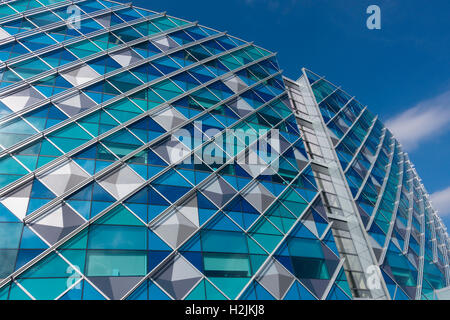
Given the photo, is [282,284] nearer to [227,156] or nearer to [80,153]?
[227,156]

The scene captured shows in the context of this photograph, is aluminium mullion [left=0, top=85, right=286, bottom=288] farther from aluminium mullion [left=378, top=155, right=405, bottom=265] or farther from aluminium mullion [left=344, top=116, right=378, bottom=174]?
aluminium mullion [left=344, top=116, right=378, bottom=174]

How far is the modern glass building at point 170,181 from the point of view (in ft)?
34.4

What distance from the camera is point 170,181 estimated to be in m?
13.3

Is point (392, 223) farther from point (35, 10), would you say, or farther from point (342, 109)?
point (35, 10)

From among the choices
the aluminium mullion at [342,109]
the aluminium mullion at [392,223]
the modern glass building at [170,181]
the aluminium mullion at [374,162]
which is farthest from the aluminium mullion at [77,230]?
the aluminium mullion at [342,109]

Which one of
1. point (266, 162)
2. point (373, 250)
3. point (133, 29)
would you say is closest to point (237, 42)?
point (133, 29)

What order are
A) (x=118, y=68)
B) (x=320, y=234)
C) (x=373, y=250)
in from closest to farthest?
(x=320, y=234) → (x=373, y=250) → (x=118, y=68)

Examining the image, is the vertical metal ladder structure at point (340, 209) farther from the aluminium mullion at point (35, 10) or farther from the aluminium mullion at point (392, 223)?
the aluminium mullion at point (35, 10)

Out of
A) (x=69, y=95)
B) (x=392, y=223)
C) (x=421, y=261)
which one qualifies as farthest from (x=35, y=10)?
(x=421, y=261)

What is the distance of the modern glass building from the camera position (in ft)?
34.4

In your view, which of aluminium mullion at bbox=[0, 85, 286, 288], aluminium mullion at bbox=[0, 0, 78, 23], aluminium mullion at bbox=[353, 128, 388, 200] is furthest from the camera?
aluminium mullion at bbox=[353, 128, 388, 200]

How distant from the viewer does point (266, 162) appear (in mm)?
16438

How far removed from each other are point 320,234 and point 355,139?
1372 centimetres

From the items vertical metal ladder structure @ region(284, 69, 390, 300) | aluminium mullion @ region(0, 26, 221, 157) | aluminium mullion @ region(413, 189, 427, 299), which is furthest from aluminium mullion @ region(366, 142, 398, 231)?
aluminium mullion @ region(0, 26, 221, 157)
